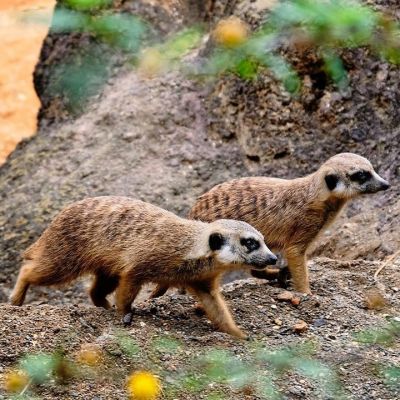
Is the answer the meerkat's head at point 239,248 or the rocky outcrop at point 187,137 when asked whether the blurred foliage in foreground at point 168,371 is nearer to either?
the meerkat's head at point 239,248

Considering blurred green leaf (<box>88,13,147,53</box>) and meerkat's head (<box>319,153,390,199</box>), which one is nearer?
blurred green leaf (<box>88,13,147,53</box>)

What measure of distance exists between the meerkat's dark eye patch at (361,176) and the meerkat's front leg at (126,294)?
130cm

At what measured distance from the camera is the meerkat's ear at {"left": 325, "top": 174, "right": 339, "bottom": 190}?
14.8ft

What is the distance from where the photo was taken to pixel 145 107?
6438 millimetres

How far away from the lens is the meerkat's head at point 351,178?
14.7ft

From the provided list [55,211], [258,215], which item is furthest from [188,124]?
[258,215]

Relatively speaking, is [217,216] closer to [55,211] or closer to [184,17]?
[55,211]

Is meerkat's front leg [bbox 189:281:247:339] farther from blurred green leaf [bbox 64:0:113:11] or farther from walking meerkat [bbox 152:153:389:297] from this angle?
blurred green leaf [bbox 64:0:113:11]

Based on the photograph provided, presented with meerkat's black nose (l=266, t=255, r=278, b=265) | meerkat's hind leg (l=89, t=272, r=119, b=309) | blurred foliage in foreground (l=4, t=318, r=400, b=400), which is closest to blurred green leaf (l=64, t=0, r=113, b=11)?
blurred foliage in foreground (l=4, t=318, r=400, b=400)

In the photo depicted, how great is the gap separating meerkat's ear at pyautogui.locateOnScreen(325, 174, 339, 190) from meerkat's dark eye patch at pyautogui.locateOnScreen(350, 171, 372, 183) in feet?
0.27

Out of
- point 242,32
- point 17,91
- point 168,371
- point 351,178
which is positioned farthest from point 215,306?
point 17,91

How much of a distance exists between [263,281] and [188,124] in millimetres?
2013

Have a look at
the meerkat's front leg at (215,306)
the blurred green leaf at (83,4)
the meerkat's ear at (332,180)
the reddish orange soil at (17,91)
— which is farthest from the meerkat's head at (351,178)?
the reddish orange soil at (17,91)

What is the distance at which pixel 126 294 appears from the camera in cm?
387
